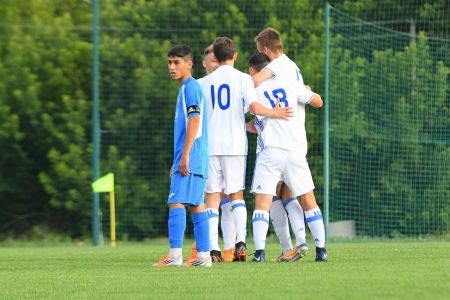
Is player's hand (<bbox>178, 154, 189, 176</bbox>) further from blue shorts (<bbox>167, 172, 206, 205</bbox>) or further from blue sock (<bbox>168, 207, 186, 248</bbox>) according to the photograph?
blue sock (<bbox>168, 207, 186, 248</bbox>)

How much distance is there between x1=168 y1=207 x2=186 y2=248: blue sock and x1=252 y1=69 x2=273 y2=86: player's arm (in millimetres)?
1370

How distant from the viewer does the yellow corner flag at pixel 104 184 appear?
1739 cm

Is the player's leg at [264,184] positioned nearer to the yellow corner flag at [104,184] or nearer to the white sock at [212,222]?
the white sock at [212,222]

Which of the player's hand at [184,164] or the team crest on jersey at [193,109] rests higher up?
the team crest on jersey at [193,109]

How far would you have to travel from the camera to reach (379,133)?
1716 centimetres

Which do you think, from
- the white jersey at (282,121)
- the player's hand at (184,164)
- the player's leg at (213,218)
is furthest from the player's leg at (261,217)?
the player's hand at (184,164)

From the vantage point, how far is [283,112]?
9898mm

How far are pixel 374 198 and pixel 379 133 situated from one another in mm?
992

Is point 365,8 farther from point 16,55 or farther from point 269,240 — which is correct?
point 16,55

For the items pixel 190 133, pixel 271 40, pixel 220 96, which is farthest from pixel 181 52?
pixel 220 96

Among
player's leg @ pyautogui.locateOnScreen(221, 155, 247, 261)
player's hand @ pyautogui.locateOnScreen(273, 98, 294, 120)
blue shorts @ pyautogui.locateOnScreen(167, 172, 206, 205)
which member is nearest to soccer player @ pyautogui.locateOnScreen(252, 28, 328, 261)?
player's hand @ pyautogui.locateOnScreen(273, 98, 294, 120)

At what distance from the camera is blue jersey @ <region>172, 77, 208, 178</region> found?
9203mm

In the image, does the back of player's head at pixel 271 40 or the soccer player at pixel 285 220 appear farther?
the soccer player at pixel 285 220

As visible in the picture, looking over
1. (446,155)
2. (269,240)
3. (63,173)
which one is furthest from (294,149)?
(63,173)
